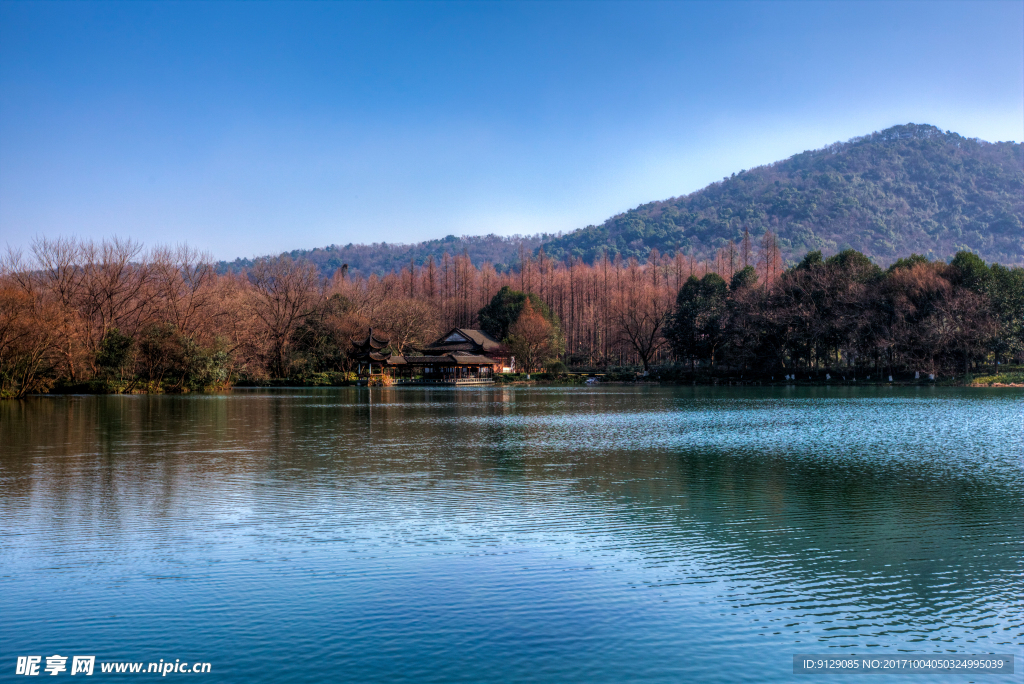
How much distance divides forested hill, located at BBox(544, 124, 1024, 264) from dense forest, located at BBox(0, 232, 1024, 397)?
8567 cm

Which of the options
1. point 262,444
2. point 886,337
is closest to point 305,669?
point 262,444

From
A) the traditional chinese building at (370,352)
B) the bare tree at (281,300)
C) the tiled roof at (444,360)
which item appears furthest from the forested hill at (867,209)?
the traditional chinese building at (370,352)

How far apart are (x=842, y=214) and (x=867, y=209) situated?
714 centimetres

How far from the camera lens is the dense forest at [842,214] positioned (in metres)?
147

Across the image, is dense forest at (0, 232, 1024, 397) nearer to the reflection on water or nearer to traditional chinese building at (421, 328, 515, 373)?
traditional chinese building at (421, 328, 515, 373)

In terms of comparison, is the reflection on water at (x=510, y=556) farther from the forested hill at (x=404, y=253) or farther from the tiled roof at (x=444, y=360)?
the forested hill at (x=404, y=253)

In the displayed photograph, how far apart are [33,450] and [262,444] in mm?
4989

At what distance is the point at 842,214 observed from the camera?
153000 mm

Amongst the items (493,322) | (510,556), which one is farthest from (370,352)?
(510,556)

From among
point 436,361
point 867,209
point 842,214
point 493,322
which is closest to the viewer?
point 436,361

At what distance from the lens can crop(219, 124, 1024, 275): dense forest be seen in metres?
147

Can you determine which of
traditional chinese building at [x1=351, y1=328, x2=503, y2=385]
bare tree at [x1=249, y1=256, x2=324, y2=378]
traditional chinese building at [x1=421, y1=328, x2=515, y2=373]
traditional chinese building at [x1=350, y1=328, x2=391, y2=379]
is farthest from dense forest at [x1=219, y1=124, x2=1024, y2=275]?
traditional chinese building at [x1=350, y1=328, x2=391, y2=379]

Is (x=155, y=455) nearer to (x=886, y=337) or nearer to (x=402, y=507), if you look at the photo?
(x=402, y=507)

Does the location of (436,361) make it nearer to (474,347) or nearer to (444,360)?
(444,360)
